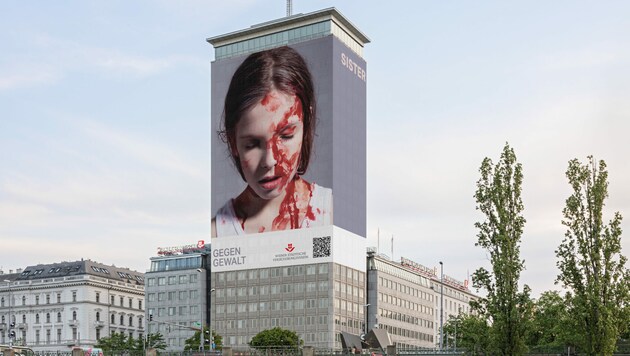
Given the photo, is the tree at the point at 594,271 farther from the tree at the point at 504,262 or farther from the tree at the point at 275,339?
the tree at the point at 275,339

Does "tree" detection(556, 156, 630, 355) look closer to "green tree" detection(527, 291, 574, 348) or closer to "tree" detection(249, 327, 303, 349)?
"green tree" detection(527, 291, 574, 348)

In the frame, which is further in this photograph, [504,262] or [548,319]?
[548,319]

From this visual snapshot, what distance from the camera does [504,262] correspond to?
83938 mm

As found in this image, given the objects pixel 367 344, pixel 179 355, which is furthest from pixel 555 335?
pixel 179 355

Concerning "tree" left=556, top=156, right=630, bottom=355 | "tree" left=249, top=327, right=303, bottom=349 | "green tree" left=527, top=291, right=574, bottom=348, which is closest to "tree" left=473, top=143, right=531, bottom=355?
"tree" left=556, top=156, right=630, bottom=355

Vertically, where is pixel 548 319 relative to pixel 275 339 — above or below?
above

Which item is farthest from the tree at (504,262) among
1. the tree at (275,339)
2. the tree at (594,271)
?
the tree at (275,339)

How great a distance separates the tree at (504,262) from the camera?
8381cm

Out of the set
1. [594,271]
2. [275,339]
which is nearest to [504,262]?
[594,271]

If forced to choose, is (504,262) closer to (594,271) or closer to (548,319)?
(594,271)

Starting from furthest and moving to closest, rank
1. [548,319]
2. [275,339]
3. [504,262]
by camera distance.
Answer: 1. [275,339]
2. [548,319]
3. [504,262]

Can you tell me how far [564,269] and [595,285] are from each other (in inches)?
123

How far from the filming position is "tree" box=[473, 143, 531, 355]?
3300 inches

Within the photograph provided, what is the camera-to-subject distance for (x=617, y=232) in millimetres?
85312
